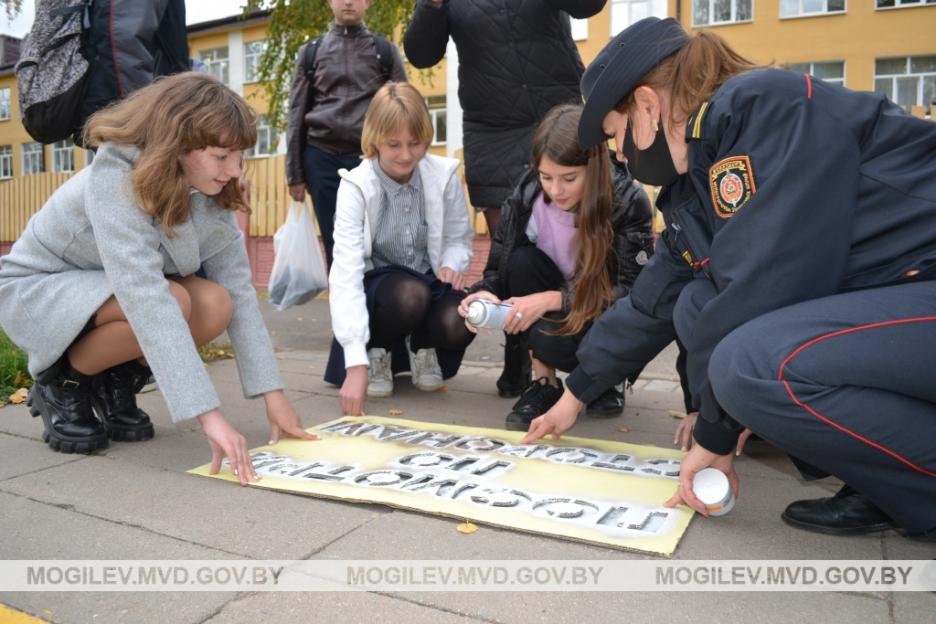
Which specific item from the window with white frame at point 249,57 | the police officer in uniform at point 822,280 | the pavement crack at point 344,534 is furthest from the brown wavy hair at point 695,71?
the window with white frame at point 249,57

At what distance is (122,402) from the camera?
276cm

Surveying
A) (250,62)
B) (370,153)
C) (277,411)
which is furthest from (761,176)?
(250,62)

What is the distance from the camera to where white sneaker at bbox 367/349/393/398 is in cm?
346

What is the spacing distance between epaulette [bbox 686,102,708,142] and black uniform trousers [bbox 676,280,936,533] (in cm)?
43

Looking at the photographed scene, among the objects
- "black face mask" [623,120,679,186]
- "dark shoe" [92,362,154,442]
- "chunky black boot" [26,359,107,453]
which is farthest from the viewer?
"dark shoe" [92,362,154,442]

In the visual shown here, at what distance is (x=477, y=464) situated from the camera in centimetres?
233

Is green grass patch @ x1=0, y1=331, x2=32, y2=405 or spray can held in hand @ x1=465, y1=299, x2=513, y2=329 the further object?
green grass patch @ x1=0, y1=331, x2=32, y2=405

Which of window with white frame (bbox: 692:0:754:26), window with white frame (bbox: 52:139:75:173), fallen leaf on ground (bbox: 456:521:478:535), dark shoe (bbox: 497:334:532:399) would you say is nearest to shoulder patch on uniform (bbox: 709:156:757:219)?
fallen leaf on ground (bbox: 456:521:478:535)

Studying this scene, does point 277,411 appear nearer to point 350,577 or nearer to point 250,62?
point 350,577

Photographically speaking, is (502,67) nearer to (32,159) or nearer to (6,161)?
(32,159)

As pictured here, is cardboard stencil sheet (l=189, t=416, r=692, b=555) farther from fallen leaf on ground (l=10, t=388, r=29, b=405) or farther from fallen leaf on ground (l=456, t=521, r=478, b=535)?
fallen leaf on ground (l=10, t=388, r=29, b=405)

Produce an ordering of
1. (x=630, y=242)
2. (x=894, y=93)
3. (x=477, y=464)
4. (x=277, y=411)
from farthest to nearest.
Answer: (x=894, y=93), (x=630, y=242), (x=277, y=411), (x=477, y=464)

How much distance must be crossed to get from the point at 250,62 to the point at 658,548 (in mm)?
25242

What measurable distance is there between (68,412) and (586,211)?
1.82 meters
